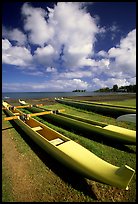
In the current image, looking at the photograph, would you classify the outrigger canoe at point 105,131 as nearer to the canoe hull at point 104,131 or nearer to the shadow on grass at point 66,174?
the canoe hull at point 104,131

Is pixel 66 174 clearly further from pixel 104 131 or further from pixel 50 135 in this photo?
pixel 104 131

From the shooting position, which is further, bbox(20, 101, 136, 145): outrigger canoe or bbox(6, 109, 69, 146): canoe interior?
bbox(20, 101, 136, 145): outrigger canoe

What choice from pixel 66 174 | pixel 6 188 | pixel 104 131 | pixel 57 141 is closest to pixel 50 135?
pixel 57 141

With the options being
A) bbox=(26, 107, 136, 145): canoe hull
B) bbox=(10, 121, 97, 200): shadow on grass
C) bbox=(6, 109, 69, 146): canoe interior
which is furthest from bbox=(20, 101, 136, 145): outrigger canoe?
bbox=(10, 121, 97, 200): shadow on grass

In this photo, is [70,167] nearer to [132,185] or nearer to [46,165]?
[46,165]

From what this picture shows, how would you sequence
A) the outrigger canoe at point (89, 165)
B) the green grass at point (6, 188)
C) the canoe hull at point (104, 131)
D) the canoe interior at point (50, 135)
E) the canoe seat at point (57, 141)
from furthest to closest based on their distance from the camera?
the canoe hull at point (104, 131) → the canoe interior at point (50, 135) → the canoe seat at point (57, 141) → the green grass at point (6, 188) → the outrigger canoe at point (89, 165)

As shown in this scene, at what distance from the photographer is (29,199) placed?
3.39 m

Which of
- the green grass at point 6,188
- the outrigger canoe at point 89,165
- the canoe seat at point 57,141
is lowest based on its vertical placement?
the green grass at point 6,188

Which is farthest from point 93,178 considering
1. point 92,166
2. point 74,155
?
point 74,155

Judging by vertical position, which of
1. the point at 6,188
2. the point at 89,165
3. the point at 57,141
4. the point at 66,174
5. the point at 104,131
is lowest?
the point at 6,188

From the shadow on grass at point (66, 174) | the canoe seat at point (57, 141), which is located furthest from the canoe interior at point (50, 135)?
the shadow on grass at point (66, 174)

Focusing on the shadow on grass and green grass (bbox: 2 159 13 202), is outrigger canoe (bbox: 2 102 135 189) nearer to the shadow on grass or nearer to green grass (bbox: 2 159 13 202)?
the shadow on grass

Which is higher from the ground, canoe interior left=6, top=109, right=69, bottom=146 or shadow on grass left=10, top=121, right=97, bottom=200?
canoe interior left=6, top=109, right=69, bottom=146

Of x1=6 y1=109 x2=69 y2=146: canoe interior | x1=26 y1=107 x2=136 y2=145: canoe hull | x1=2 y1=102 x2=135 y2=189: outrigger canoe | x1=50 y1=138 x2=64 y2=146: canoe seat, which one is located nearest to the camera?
x1=2 y1=102 x2=135 y2=189: outrigger canoe
